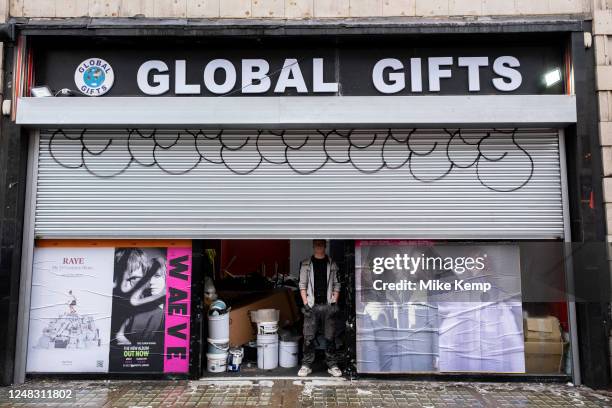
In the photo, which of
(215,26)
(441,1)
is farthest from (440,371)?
(215,26)

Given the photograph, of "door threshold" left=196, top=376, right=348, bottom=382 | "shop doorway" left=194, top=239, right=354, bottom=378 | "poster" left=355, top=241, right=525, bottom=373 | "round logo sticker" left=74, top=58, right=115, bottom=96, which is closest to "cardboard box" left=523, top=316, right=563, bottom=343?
"poster" left=355, top=241, right=525, bottom=373

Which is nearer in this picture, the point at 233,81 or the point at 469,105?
the point at 469,105

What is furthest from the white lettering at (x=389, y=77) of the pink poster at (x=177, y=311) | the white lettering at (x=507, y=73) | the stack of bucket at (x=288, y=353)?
the stack of bucket at (x=288, y=353)

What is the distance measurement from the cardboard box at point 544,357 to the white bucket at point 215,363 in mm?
4085

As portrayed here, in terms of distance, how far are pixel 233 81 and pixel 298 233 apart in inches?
91.6

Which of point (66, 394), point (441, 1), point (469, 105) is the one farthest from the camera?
point (441, 1)

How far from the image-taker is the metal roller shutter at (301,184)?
5645mm

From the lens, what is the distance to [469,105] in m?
5.51

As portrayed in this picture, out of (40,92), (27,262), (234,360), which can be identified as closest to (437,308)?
(234,360)

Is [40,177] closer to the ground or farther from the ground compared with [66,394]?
farther from the ground

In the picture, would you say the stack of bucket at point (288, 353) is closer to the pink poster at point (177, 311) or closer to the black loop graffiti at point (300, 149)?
the pink poster at point (177, 311)

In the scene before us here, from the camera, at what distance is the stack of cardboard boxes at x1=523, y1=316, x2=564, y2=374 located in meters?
5.56

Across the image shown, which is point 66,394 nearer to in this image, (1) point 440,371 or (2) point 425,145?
(1) point 440,371

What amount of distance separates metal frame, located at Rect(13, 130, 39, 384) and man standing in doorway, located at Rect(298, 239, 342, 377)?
145 inches
